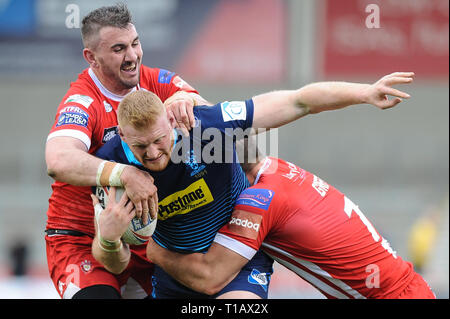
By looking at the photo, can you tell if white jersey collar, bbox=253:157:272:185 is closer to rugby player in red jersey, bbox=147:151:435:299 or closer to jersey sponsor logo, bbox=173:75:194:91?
rugby player in red jersey, bbox=147:151:435:299

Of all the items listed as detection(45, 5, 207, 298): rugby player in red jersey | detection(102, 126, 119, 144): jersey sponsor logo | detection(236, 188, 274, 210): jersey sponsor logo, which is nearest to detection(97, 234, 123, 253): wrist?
detection(45, 5, 207, 298): rugby player in red jersey

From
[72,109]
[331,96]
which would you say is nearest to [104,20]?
[72,109]

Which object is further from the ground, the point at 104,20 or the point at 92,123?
the point at 104,20

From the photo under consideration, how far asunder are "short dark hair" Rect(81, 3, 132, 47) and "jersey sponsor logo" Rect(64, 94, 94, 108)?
44cm

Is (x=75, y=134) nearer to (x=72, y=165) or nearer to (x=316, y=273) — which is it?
(x=72, y=165)

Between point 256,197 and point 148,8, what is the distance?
39.2ft

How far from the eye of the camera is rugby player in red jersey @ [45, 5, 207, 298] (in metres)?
5.39

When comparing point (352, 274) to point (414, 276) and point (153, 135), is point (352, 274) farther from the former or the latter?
point (153, 135)

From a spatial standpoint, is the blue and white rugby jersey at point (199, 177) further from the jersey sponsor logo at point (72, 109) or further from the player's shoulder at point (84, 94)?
the player's shoulder at point (84, 94)

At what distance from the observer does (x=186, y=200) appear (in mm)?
5441

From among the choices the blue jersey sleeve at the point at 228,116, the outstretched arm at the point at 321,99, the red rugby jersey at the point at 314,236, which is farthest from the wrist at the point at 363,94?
the red rugby jersey at the point at 314,236

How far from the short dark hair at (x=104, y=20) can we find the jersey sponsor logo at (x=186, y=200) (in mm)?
1450

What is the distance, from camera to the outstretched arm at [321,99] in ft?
16.2

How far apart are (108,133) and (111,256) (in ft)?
3.28
